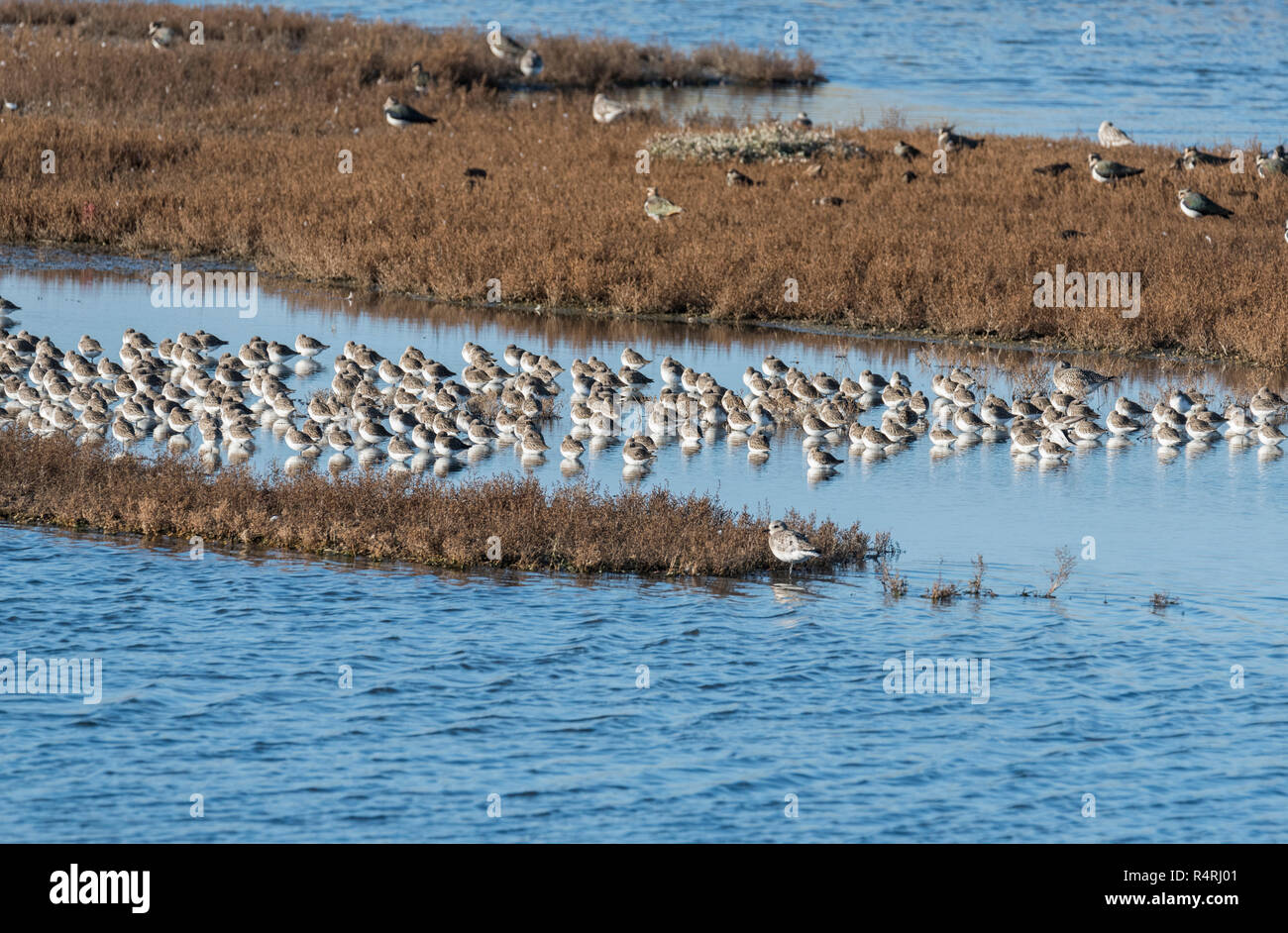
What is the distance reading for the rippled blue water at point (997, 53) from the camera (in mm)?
50188

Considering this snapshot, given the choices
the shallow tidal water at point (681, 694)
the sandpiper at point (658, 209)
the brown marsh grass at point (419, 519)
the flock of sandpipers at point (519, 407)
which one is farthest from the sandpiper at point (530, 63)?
the brown marsh grass at point (419, 519)

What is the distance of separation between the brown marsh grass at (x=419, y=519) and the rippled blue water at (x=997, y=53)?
2921cm

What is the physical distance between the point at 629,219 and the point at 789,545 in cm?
1575

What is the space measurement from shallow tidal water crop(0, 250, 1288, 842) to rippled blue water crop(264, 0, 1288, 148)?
30.0 meters

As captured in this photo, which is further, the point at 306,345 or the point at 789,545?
the point at 306,345

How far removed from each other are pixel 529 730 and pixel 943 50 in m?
62.7

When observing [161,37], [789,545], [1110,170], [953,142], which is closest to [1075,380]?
[789,545]

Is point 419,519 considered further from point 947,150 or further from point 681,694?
point 947,150

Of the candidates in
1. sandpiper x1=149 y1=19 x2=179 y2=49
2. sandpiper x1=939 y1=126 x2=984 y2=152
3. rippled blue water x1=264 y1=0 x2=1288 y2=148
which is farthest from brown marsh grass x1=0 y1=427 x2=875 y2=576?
sandpiper x1=149 y1=19 x2=179 y2=49

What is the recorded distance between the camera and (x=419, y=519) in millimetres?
14484
